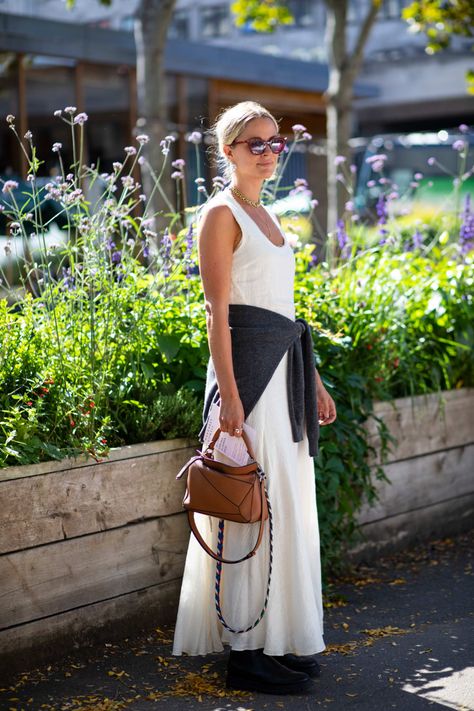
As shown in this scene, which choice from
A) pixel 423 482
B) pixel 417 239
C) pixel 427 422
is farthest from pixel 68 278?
pixel 417 239

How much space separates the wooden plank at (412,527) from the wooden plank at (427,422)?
303 mm

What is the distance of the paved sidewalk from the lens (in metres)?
3.34

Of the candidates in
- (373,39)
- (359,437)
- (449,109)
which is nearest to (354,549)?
(359,437)

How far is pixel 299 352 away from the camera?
11.6 feet

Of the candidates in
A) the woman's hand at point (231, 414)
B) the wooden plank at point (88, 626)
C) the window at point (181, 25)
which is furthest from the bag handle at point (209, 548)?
the window at point (181, 25)

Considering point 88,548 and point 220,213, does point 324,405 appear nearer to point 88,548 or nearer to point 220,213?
point 220,213

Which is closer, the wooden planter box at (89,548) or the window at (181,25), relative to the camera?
the wooden planter box at (89,548)

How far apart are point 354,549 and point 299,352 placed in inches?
63.6

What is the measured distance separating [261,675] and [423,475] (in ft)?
6.53

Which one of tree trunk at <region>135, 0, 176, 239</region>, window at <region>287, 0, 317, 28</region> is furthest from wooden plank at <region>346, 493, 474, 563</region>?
window at <region>287, 0, 317, 28</region>

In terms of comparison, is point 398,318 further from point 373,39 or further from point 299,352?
point 373,39

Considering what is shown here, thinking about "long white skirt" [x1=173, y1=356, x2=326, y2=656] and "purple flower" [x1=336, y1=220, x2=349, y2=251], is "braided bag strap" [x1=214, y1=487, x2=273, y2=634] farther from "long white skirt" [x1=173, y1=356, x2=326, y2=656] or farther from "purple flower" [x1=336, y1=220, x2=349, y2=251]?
"purple flower" [x1=336, y1=220, x2=349, y2=251]

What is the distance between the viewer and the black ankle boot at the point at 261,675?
3.43m

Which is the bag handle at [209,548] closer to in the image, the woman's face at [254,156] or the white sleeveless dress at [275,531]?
the white sleeveless dress at [275,531]
